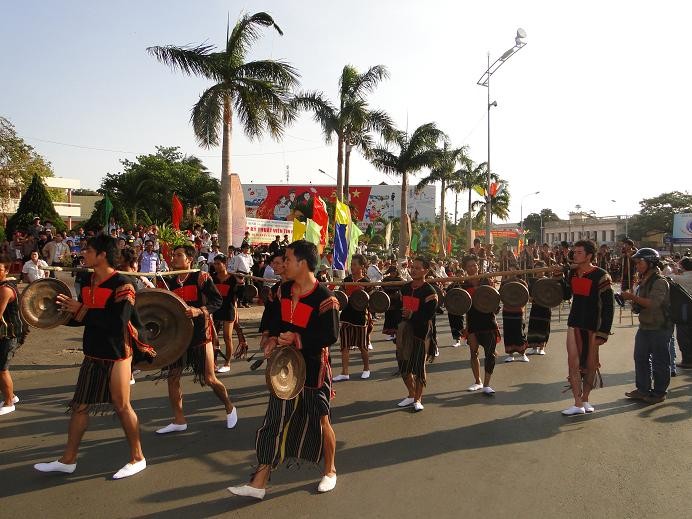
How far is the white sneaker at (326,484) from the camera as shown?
455 centimetres

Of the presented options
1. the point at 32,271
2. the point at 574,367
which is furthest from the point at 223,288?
the point at 574,367

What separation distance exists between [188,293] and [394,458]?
2.99 metres

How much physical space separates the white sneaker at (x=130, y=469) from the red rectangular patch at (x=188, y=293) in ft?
6.62

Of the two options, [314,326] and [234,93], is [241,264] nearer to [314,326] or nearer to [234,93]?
[234,93]

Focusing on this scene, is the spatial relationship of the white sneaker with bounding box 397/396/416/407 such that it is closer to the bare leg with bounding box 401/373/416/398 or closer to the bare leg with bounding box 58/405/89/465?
the bare leg with bounding box 401/373/416/398

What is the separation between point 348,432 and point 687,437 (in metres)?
3.68

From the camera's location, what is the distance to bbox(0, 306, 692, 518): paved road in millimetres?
4324

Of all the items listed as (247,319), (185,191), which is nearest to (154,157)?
(185,191)

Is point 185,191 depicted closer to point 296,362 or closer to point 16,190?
point 16,190

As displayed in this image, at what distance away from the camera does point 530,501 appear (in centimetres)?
443

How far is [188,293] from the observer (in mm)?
6551

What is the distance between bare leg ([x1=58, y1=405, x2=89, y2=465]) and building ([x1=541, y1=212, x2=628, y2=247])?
3477 inches

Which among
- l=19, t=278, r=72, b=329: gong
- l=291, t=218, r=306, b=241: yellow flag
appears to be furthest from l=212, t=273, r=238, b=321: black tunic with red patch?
l=291, t=218, r=306, b=241: yellow flag

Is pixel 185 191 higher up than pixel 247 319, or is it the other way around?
pixel 185 191
